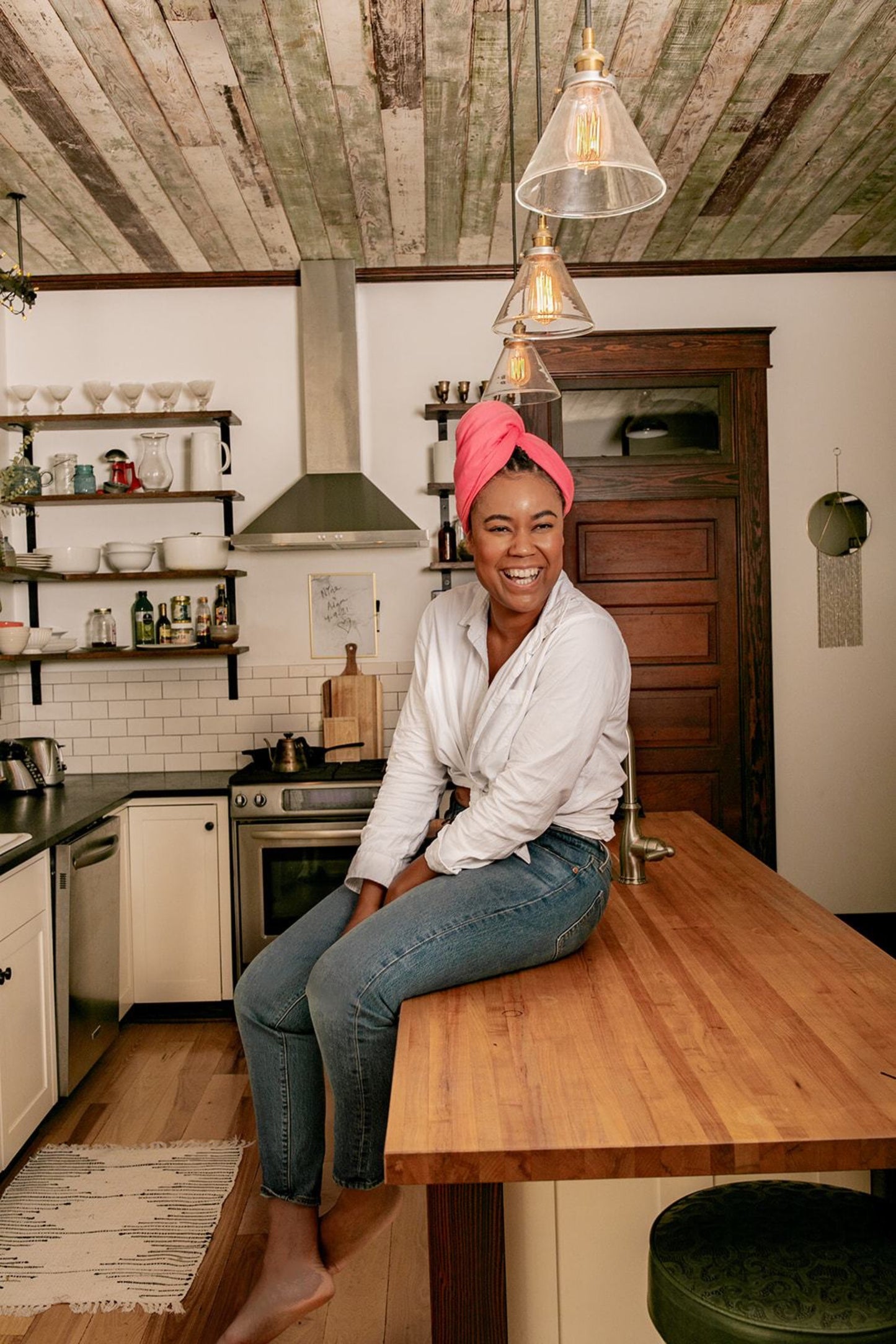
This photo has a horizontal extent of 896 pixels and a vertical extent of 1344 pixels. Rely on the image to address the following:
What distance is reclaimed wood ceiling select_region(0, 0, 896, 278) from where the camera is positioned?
8.74 ft

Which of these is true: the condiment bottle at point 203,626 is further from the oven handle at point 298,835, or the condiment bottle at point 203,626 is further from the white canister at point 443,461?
the white canister at point 443,461

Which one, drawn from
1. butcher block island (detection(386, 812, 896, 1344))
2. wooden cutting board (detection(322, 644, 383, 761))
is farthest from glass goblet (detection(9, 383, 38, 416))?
butcher block island (detection(386, 812, 896, 1344))

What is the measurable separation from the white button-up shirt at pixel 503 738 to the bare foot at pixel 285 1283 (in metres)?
0.58

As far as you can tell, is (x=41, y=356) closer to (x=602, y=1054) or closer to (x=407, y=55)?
(x=407, y=55)

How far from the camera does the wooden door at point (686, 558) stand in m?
4.71

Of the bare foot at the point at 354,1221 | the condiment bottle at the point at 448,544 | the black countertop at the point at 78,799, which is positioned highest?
the condiment bottle at the point at 448,544

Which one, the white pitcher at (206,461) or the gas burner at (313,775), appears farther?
A: the white pitcher at (206,461)

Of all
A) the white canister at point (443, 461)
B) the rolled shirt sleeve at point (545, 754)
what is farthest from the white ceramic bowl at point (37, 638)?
the rolled shirt sleeve at point (545, 754)

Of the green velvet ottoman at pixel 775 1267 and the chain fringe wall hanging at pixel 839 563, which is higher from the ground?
the chain fringe wall hanging at pixel 839 563

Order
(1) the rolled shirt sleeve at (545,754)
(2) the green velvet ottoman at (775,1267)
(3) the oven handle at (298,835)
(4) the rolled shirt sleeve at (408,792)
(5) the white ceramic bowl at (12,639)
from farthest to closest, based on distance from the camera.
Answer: (5) the white ceramic bowl at (12,639)
(3) the oven handle at (298,835)
(4) the rolled shirt sleeve at (408,792)
(1) the rolled shirt sleeve at (545,754)
(2) the green velvet ottoman at (775,1267)

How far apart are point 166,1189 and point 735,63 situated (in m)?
3.29

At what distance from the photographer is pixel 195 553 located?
4.49m

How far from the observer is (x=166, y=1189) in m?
2.86

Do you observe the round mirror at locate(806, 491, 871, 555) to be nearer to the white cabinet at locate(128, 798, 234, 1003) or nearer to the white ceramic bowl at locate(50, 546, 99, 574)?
the white cabinet at locate(128, 798, 234, 1003)
